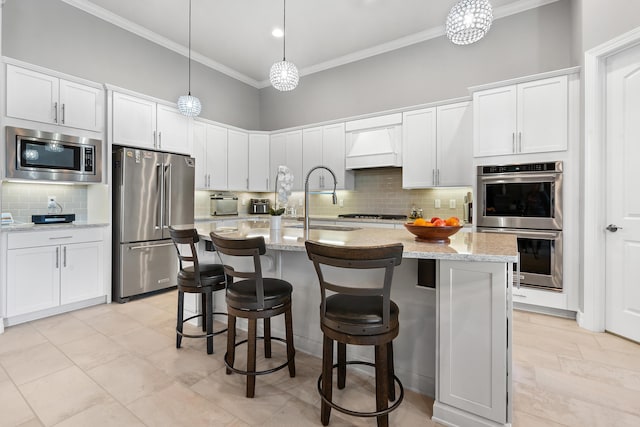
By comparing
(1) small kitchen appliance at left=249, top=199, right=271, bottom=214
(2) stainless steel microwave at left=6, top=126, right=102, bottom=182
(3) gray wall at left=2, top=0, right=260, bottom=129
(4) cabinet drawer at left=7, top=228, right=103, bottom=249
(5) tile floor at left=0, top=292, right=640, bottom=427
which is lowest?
(5) tile floor at left=0, top=292, right=640, bottom=427

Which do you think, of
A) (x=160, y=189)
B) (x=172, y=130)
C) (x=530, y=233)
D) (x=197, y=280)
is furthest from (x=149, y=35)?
(x=530, y=233)

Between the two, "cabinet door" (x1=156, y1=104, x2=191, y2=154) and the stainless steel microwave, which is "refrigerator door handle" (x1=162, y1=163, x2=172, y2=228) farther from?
the stainless steel microwave

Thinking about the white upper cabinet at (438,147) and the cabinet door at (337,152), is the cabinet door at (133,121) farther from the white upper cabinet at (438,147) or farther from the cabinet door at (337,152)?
the white upper cabinet at (438,147)

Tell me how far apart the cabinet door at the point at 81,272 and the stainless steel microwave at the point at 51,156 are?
0.77 meters

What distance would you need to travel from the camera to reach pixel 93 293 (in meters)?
3.52

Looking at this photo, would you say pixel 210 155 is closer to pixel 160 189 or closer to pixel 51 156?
pixel 160 189

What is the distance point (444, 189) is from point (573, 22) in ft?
7.27

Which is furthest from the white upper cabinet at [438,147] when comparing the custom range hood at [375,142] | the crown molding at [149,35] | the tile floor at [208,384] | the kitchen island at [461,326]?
the crown molding at [149,35]

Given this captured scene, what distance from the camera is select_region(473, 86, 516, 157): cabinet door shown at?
3318 millimetres

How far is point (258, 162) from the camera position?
564 cm

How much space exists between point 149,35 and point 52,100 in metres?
1.81

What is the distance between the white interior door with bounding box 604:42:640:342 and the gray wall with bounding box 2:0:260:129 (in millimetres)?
5224

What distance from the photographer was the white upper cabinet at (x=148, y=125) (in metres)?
3.72

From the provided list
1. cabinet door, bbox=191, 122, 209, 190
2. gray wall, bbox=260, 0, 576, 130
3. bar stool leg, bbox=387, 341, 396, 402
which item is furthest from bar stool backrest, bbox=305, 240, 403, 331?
cabinet door, bbox=191, 122, 209, 190
